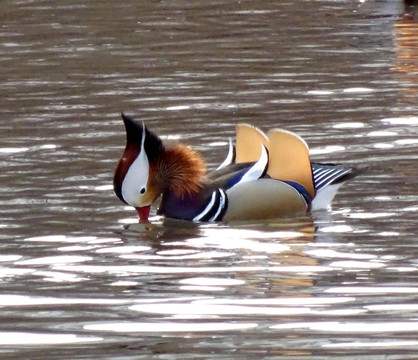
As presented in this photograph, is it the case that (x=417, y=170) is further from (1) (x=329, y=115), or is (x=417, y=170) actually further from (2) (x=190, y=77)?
(2) (x=190, y=77)

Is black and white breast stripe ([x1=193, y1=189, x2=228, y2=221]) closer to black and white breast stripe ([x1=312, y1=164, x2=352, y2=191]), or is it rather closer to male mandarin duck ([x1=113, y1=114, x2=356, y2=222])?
male mandarin duck ([x1=113, y1=114, x2=356, y2=222])

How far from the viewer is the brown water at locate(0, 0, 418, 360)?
599 cm

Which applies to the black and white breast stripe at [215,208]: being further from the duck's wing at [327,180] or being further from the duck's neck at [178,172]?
the duck's wing at [327,180]

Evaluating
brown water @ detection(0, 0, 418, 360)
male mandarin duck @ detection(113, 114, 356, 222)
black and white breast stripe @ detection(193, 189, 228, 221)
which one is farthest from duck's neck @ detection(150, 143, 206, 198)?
brown water @ detection(0, 0, 418, 360)

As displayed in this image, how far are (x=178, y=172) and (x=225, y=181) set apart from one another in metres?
0.28

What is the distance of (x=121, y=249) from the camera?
7.79 meters

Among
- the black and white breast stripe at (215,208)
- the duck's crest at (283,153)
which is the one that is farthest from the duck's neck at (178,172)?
the duck's crest at (283,153)

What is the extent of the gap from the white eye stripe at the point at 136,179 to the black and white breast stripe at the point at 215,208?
369 millimetres

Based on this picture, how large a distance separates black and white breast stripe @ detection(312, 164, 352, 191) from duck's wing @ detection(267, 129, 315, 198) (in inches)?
1.4

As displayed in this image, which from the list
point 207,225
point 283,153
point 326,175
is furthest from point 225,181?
point 326,175

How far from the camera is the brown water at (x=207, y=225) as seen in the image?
599cm

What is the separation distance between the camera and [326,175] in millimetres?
8523

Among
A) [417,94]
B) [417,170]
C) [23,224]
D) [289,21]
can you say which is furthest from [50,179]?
[289,21]

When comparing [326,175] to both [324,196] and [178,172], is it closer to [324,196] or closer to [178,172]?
[324,196]
